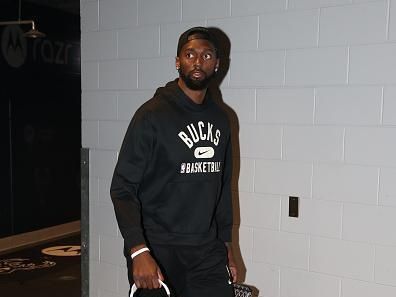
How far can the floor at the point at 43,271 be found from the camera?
398 cm

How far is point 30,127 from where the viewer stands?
561 cm

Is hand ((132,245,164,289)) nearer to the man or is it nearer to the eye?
the man

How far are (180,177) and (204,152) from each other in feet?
0.50

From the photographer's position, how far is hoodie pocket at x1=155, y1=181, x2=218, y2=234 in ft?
6.61

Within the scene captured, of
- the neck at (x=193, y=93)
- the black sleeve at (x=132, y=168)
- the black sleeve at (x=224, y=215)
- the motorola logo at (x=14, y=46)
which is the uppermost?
the motorola logo at (x=14, y=46)

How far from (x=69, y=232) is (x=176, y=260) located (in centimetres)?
448

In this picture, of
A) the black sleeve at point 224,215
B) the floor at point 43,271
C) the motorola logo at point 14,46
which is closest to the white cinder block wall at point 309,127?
the black sleeve at point 224,215

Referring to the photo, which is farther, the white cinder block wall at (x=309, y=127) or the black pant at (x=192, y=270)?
the white cinder block wall at (x=309, y=127)

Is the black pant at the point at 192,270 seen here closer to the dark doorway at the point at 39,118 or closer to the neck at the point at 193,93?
the neck at the point at 193,93

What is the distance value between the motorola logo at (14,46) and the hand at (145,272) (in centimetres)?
405

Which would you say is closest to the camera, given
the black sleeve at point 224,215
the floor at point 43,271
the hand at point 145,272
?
the hand at point 145,272

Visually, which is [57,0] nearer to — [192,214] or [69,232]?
[69,232]

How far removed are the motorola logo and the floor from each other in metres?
2.04

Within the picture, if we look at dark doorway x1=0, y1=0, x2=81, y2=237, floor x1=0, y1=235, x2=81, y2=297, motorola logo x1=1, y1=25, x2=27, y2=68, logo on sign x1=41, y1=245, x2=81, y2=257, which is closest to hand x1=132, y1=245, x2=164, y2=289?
floor x1=0, y1=235, x2=81, y2=297
